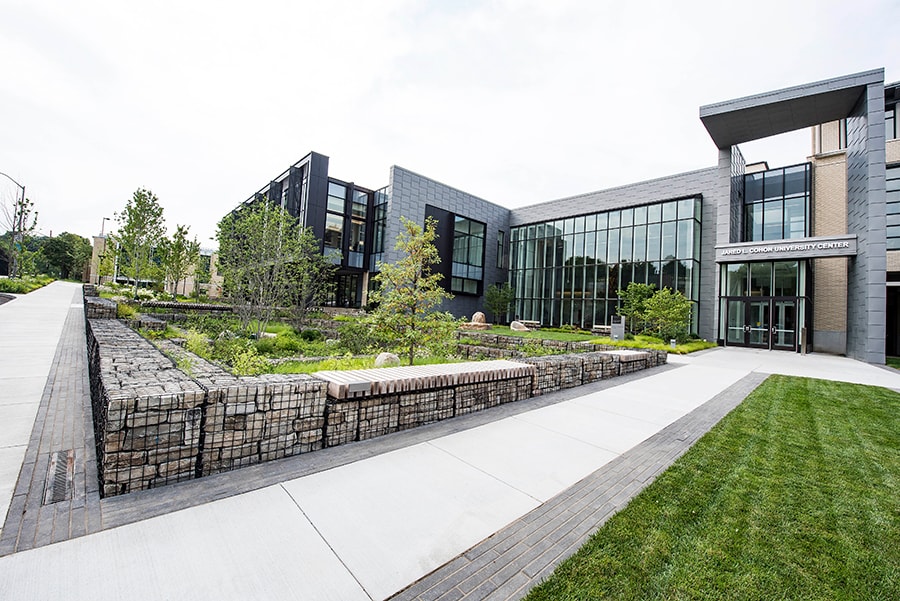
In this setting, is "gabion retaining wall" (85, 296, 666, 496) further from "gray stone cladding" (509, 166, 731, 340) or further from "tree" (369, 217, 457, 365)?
"gray stone cladding" (509, 166, 731, 340)

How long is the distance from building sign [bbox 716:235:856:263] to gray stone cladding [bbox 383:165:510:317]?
17.1 metres

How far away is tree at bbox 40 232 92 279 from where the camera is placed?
63688mm

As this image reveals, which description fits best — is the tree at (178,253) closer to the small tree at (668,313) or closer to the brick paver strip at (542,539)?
the brick paver strip at (542,539)

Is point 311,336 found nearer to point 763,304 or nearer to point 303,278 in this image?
point 303,278

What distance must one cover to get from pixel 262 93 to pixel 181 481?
48.3 ft

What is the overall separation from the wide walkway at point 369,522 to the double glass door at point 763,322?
22.7 m

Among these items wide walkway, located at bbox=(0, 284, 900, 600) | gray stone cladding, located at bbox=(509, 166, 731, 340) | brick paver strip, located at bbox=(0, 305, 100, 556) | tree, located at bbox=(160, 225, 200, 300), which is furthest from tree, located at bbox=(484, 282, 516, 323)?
brick paver strip, located at bbox=(0, 305, 100, 556)

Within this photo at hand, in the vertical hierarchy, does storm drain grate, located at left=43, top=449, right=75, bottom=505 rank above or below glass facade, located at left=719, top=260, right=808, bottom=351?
below

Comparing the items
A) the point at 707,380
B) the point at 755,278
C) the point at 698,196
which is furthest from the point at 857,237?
the point at 707,380

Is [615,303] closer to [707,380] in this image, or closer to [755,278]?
[755,278]

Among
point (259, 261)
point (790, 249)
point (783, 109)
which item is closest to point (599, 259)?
point (790, 249)

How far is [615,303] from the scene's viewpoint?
25.8 metres

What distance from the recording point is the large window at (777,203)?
73.9ft

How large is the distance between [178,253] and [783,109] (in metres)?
38.2
